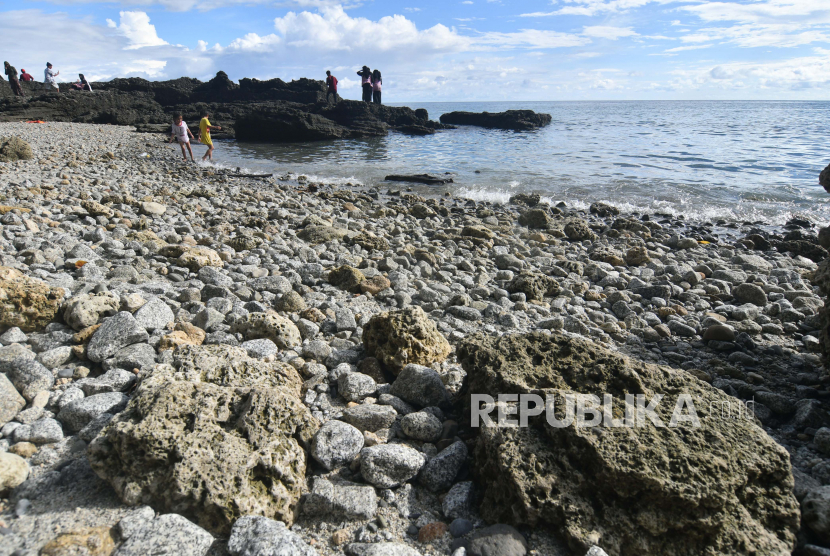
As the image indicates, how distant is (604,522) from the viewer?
2201 mm

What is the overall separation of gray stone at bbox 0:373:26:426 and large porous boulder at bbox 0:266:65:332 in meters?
0.89

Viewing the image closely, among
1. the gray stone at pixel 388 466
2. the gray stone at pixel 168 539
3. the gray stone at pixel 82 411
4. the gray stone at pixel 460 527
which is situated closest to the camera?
the gray stone at pixel 168 539

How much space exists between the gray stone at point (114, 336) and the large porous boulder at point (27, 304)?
1.82 ft

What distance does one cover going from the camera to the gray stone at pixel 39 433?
246 cm

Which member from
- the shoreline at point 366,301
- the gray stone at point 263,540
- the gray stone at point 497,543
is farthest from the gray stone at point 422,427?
the gray stone at point 263,540

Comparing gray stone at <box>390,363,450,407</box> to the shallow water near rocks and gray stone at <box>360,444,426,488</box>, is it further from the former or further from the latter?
the shallow water near rocks

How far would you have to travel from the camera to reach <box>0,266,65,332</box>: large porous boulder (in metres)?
3.38

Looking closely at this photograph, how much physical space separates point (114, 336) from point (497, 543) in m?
2.84

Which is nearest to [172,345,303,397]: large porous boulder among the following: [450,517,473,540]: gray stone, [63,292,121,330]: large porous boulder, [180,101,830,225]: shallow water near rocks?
[63,292,121,330]: large porous boulder

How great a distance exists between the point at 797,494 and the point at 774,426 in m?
0.99

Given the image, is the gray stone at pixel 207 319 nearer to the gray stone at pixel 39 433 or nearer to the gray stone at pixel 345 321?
the gray stone at pixel 345 321

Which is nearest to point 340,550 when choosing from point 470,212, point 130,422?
point 130,422

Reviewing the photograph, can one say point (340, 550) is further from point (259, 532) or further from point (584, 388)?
point (584, 388)

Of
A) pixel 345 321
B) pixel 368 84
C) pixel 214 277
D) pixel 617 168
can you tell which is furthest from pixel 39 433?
pixel 368 84
